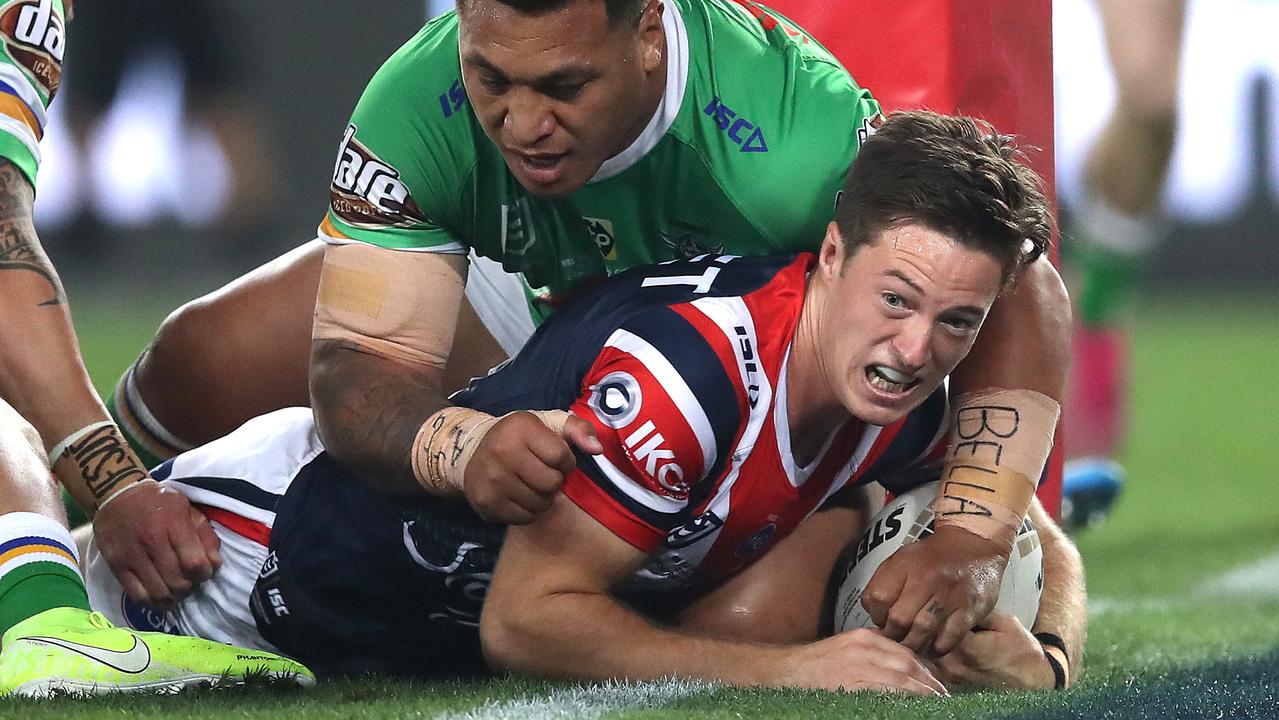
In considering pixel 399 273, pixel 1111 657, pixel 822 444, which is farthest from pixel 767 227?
pixel 1111 657

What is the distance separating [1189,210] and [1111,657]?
1199 cm

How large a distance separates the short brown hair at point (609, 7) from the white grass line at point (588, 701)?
1066 millimetres

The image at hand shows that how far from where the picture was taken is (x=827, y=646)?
262 centimetres

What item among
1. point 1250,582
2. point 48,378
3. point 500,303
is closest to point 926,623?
point 500,303

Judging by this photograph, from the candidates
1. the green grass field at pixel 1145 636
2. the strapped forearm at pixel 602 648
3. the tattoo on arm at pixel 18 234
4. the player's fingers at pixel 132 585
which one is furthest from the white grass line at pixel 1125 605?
the tattoo on arm at pixel 18 234

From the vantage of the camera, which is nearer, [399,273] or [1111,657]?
[399,273]

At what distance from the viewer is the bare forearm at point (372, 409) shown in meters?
2.86

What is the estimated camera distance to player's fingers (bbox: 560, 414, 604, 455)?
249 centimetres

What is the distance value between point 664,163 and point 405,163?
0.45 meters

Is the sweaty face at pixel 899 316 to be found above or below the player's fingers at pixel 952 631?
above

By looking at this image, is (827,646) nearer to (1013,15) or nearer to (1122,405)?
(1013,15)

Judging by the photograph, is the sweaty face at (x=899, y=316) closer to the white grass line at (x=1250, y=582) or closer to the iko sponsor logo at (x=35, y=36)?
the iko sponsor logo at (x=35, y=36)

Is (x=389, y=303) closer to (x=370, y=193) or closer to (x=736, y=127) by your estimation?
(x=370, y=193)

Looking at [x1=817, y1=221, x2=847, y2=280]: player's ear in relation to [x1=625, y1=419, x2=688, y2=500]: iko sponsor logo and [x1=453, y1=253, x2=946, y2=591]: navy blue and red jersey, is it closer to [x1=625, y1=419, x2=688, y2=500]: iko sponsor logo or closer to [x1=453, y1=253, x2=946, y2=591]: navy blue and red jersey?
[x1=453, y1=253, x2=946, y2=591]: navy blue and red jersey
